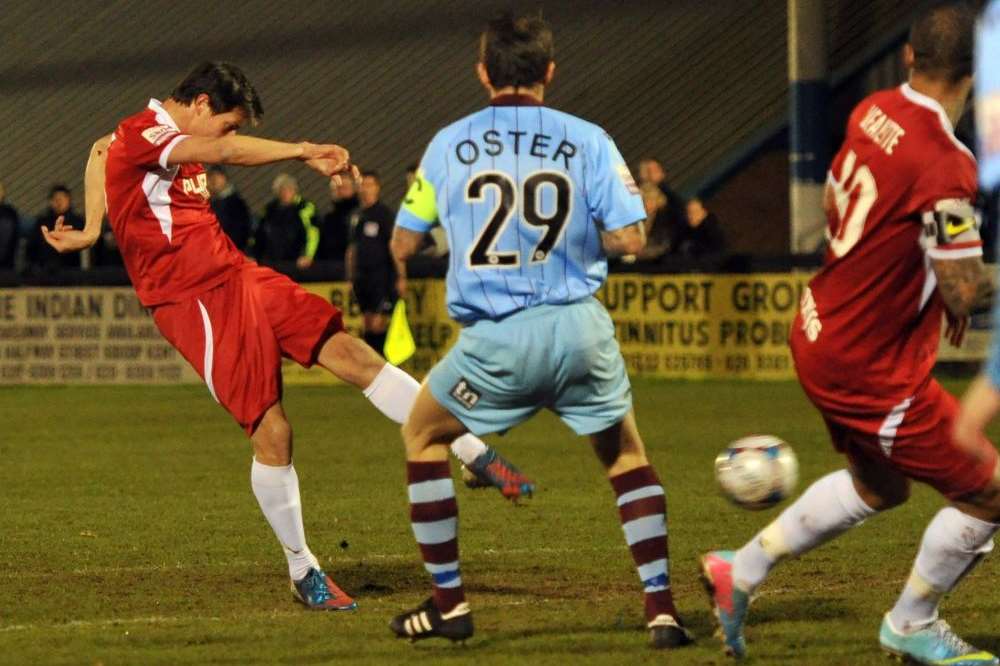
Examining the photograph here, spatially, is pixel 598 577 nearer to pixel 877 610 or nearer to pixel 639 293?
pixel 877 610

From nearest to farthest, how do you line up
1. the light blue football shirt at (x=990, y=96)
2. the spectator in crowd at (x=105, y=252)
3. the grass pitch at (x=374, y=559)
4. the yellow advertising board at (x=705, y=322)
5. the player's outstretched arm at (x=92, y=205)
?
the light blue football shirt at (x=990, y=96), the grass pitch at (x=374, y=559), the player's outstretched arm at (x=92, y=205), the yellow advertising board at (x=705, y=322), the spectator in crowd at (x=105, y=252)

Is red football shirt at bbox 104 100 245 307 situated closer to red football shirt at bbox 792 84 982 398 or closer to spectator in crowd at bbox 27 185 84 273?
red football shirt at bbox 792 84 982 398

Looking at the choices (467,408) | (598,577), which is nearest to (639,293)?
(598,577)

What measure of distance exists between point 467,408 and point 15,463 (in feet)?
26.4

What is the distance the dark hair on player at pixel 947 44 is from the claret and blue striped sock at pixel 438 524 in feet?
6.76

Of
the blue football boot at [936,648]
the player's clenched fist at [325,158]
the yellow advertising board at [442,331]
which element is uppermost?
the player's clenched fist at [325,158]

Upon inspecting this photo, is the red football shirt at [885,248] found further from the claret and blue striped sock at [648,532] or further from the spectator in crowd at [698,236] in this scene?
the spectator in crowd at [698,236]

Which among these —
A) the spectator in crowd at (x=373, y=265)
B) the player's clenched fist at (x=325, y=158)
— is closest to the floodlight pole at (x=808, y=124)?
the spectator in crowd at (x=373, y=265)

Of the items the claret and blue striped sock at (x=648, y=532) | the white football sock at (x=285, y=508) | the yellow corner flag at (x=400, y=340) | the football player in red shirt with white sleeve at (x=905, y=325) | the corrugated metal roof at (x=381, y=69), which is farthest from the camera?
the corrugated metal roof at (x=381, y=69)

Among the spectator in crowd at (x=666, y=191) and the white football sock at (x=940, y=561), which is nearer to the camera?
the white football sock at (x=940, y=561)

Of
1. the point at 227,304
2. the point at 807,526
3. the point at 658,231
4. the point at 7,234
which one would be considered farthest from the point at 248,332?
the point at 7,234

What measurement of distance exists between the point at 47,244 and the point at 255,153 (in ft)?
53.1

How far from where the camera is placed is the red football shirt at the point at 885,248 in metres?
5.64

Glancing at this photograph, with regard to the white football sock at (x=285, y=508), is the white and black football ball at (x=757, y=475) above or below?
above
